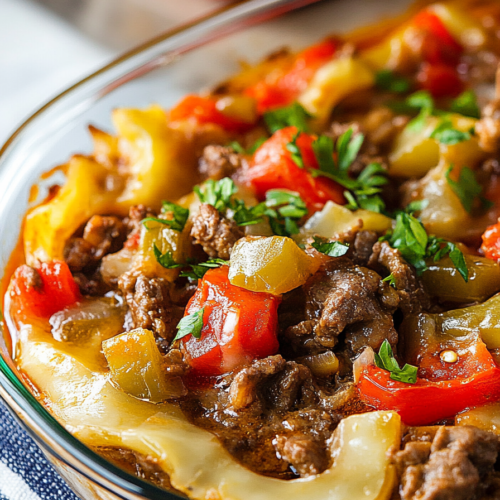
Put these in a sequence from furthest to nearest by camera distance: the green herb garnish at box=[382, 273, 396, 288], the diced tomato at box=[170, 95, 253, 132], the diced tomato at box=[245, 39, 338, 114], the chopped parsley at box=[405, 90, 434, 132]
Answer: the diced tomato at box=[245, 39, 338, 114]
the diced tomato at box=[170, 95, 253, 132]
the chopped parsley at box=[405, 90, 434, 132]
the green herb garnish at box=[382, 273, 396, 288]

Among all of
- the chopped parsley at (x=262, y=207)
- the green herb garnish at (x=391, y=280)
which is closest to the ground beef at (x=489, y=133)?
the chopped parsley at (x=262, y=207)

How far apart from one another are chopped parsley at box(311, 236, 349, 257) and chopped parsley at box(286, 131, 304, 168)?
0.57m

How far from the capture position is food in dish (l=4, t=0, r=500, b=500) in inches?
97.4

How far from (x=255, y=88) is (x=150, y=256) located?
6.17 feet

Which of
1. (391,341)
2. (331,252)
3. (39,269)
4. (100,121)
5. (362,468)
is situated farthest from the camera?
(100,121)

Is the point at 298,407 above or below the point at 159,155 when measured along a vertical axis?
below

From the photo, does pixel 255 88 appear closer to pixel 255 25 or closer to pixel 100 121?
pixel 255 25

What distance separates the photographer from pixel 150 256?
3.16 m

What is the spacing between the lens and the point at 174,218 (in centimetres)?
323

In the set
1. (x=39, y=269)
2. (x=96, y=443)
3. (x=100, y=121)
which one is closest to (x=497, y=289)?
(x=96, y=443)

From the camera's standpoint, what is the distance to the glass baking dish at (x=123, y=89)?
2549mm

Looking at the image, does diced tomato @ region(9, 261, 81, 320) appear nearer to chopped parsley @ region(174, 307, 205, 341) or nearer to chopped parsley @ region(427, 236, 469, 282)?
chopped parsley @ region(174, 307, 205, 341)

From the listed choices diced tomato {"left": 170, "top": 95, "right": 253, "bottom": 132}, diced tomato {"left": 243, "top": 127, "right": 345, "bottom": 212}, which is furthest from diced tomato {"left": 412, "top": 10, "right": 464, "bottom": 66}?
diced tomato {"left": 243, "top": 127, "right": 345, "bottom": 212}

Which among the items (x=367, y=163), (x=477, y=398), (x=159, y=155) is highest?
(x=159, y=155)
